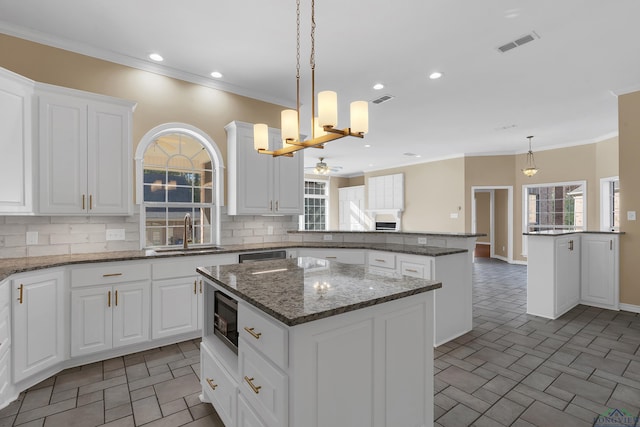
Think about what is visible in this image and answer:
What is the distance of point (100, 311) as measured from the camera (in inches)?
107

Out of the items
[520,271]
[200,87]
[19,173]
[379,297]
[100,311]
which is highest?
[200,87]

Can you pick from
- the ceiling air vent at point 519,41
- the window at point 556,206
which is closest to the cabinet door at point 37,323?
the ceiling air vent at point 519,41

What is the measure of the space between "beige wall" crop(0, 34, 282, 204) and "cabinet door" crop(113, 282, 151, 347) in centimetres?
163

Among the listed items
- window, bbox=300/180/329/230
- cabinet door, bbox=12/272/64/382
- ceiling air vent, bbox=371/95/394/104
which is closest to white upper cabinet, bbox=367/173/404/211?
window, bbox=300/180/329/230

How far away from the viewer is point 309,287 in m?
1.58

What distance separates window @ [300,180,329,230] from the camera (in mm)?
11297

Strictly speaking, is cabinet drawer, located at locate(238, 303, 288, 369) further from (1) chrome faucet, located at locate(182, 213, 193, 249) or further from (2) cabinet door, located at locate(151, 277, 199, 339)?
(1) chrome faucet, located at locate(182, 213, 193, 249)

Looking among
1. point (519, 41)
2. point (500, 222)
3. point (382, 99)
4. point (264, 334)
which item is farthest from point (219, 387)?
point (500, 222)

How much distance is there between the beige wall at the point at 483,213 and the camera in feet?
31.9

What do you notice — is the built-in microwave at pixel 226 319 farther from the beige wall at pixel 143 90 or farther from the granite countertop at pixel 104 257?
the beige wall at pixel 143 90

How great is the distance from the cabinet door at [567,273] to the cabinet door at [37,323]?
207 inches

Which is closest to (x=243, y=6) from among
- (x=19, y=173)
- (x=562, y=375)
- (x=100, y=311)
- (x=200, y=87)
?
(x=200, y=87)

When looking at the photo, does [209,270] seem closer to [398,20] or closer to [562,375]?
[398,20]

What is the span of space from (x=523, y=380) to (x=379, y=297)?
191 cm
